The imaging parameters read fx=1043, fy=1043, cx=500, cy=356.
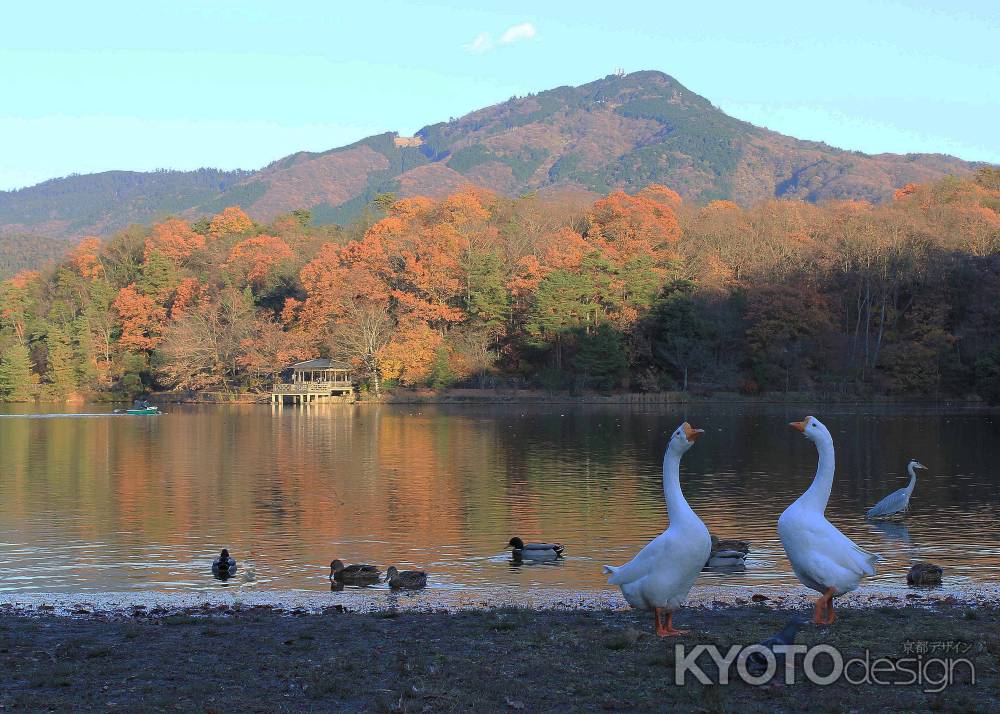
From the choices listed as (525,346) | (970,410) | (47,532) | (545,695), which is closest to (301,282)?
(525,346)

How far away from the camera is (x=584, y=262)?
56.3 meters

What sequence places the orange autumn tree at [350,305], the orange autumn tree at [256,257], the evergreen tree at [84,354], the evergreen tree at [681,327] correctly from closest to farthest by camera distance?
the evergreen tree at [681,327], the orange autumn tree at [350,305], the evergreen tree at [84,354], the orange autumn tree at [256,257]

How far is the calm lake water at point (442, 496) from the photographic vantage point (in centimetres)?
1415

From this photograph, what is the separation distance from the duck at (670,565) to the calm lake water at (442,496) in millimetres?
4577

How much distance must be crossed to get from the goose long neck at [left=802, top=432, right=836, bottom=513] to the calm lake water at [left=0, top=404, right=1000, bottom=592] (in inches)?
172

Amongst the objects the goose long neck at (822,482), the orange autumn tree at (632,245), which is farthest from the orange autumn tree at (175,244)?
the goose long neck at (822,482)

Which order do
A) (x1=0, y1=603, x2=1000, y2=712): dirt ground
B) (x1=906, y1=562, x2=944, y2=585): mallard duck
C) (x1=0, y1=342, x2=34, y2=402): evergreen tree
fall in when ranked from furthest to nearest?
(x1=0, y1=342, x2=34, y2=402): evergreen tree < (x1=906, y1=562, x2=944, y2=585): mallard duck < (x1=0, y1=603, x2=1000, y2=712): dirt ground

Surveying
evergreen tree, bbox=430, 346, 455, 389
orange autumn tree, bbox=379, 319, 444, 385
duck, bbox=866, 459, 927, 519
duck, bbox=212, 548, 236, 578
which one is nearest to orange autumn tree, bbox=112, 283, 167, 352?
orange autumn tree, bbox=379, 319, 444, 385

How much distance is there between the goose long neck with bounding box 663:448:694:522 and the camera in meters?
7.83

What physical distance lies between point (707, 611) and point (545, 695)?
12.7 ft

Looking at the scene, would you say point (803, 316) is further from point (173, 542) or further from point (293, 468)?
point (173, 542)

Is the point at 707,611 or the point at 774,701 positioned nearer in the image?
the point at 774,701

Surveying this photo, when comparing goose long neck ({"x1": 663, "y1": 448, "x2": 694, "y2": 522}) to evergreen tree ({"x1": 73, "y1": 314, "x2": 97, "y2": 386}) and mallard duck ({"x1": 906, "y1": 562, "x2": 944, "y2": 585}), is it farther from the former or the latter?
evergreen tree ({"x1": 73, "y1": 314, "x2": 97, "y2": 386})

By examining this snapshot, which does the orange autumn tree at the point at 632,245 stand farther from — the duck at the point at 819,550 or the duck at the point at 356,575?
the duck at the point at 819,550
